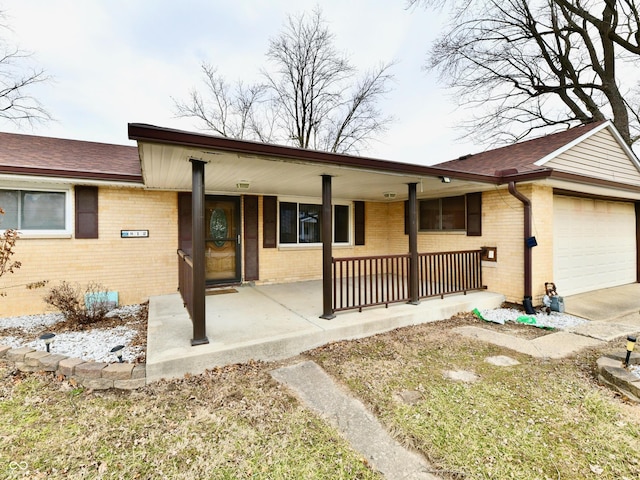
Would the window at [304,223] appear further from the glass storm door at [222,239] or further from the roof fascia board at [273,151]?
the roof fascia board at [273,151]

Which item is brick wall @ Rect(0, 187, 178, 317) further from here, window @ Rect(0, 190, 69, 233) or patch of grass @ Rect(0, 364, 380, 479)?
patch of grass @ Rect(0, 364, 380, 479)

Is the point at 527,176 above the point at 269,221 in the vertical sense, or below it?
above

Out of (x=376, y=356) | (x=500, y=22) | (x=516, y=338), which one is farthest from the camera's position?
(x=500, y=22)

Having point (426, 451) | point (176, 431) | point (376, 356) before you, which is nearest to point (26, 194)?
point (176, 431)

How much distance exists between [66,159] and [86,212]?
3.71 ft

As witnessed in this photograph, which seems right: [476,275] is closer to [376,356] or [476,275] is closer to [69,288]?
[376,356]

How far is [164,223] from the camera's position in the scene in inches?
243

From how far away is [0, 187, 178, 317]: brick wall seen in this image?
5133 mm

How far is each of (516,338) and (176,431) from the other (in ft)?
14.5

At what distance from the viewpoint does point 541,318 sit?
5242 mm

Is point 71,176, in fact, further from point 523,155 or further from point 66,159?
point 523,155

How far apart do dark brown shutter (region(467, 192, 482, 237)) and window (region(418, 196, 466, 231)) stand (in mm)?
185

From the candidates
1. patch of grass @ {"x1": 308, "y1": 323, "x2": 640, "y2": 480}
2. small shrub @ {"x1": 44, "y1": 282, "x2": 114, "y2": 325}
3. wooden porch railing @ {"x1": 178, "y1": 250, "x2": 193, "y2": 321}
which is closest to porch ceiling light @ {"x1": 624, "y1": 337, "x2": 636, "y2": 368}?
patch of grass @ {"x1": 308, "y1": 323, "x2": 640, "y2": 480}

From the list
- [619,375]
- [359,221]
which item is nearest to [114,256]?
[359,221]
